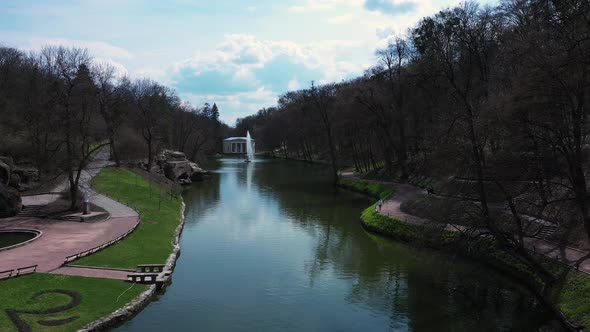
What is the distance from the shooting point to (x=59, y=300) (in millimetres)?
18359

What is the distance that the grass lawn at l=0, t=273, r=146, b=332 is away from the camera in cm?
1662

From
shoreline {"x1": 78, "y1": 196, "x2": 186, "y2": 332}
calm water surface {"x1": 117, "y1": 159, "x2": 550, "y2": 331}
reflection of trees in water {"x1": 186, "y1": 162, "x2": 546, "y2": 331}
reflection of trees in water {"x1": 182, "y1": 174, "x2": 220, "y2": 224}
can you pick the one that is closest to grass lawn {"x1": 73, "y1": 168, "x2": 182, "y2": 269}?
reflection of trees in water {"x1": 182, "y1": 174, "x2": 220, "y2": 224}

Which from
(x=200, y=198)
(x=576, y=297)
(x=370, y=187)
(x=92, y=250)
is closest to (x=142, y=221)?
(x=92, y=250)

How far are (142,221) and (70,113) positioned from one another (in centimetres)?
992

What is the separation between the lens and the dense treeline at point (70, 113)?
1422 inches

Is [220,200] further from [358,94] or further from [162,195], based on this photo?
[358,94]

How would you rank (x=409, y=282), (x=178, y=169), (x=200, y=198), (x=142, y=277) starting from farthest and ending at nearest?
(x=178, y=169), (x=200, y=198), (x=409, y=282), (x=142, y=277)

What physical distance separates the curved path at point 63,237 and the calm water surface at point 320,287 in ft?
14.1

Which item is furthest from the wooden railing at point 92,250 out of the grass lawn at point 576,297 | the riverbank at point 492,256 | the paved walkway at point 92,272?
the grass lawn at point 576,297

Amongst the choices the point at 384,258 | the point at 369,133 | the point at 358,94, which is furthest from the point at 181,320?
the point at 369,133

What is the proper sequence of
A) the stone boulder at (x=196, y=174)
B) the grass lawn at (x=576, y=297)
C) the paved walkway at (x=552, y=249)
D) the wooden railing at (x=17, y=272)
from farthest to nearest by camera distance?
1. the stone boulder at (x=196, y=174)
2. the paved walkway at (x=552, y=249)
3. the wooden railing at (x=17, y=272)
4. the grass lawn at (x=576, y=297)

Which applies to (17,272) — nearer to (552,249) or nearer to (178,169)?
(552,249)

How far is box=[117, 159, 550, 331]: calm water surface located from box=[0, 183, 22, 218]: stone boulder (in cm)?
1207

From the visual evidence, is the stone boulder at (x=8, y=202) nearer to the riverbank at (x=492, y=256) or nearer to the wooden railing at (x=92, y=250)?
the wooden railing at (x=92, y=250)
